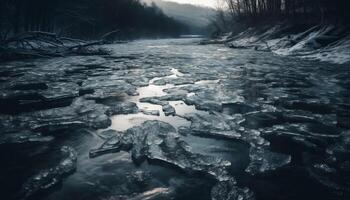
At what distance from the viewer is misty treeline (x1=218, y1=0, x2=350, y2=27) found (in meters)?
11.7

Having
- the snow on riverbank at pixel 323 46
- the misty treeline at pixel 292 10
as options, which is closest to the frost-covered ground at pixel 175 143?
the snow on riverbank at pixel 323 46

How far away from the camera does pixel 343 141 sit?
2.47 m

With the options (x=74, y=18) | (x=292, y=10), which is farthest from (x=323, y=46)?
(x=74, y=18)

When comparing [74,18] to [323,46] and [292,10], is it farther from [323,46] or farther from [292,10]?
[323,46]

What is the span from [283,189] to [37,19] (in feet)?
82.0

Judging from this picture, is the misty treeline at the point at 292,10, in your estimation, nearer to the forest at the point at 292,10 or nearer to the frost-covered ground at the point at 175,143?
the forest at the point at 292,10

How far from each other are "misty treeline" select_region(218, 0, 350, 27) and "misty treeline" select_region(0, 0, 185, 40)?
13.6 m

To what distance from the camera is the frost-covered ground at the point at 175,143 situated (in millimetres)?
1746

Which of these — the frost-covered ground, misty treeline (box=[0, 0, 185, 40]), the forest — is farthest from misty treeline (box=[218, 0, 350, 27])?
misty treeline (box=[0, 0, 185, 40])

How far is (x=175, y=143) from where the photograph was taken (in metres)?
2.40

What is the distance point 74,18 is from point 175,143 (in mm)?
27204

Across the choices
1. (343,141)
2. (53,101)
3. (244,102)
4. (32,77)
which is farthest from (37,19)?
(343,141)

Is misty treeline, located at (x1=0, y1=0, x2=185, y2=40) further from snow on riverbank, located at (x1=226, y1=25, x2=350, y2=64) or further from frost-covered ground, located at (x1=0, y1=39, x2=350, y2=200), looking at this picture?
snow on riverbank, located at (x1=226, y1=25, x2=350, y2=64)

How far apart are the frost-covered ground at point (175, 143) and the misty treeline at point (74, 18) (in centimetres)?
914
